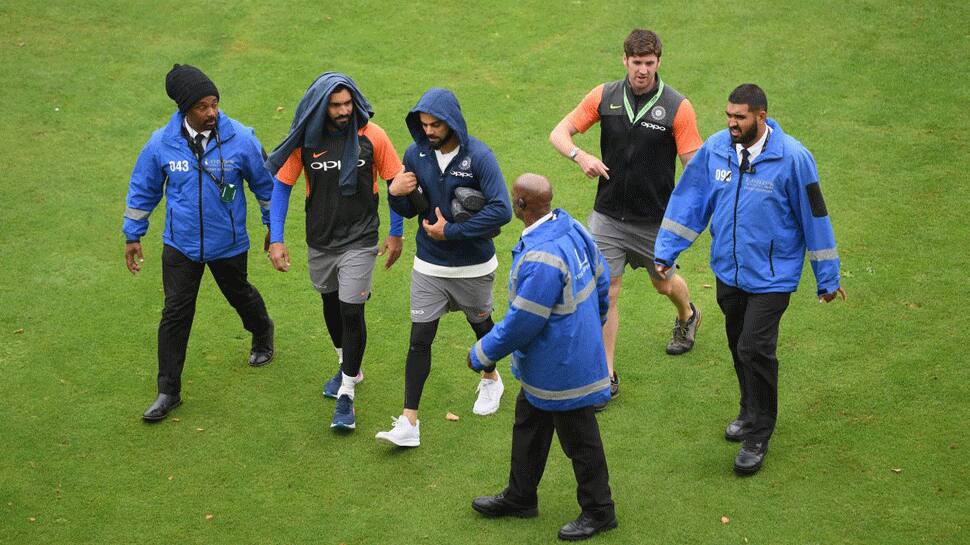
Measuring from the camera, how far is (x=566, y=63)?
12.2 m

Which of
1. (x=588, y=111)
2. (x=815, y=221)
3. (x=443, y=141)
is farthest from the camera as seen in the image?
(x=588, y=111)

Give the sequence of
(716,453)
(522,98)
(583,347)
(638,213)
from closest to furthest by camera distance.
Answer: (583,347)
(716,453)
(638,213)
(522,98)

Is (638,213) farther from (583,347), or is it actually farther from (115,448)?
A: (115,448)

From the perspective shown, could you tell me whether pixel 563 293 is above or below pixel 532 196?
below

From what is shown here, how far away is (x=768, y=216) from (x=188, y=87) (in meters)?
3.72

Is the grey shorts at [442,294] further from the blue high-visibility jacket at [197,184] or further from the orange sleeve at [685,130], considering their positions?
the orange sleeve at [685,130]

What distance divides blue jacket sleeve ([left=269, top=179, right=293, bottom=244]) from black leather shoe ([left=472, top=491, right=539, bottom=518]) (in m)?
2.23

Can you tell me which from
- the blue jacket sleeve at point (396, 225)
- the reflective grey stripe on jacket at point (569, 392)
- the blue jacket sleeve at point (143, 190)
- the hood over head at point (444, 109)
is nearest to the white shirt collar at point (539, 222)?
the reflective grey stripe on jacket at point (569, 392)

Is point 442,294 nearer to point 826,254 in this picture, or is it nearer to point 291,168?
point 291,168

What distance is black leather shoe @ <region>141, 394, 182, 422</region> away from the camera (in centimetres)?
742

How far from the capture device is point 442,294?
7.01 meters

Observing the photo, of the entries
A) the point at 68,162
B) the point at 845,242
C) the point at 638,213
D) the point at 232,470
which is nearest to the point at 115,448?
the point at 232,470

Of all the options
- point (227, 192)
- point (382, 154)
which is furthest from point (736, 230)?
point (227, 192)

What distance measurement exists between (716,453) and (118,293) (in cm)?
503
